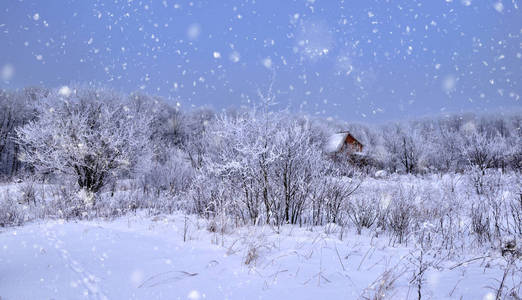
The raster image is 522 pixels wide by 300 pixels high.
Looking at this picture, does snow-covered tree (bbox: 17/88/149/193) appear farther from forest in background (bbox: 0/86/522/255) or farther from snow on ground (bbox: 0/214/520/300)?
snow on ground (bbox: 0/214/520/300)

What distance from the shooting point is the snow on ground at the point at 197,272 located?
1.61m

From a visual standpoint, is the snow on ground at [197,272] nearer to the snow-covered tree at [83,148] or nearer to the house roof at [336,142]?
the snow-covered tree at [83,148]

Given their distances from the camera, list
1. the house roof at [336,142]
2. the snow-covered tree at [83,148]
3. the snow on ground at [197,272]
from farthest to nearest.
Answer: the house roof at [336,142]
the snow-covered tree at [83,148]
the snow on ground at [197,272]

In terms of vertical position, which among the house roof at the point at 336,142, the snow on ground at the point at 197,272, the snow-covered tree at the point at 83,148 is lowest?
the snow on ground at the point at 197,272

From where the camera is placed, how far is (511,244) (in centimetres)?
296

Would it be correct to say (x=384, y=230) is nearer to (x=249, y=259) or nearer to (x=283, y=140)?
(x=283, y=140)

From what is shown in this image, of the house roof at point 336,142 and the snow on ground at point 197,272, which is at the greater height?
the house roof at point 336,142

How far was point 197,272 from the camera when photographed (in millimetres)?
1927

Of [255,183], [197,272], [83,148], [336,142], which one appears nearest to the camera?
[197,272]

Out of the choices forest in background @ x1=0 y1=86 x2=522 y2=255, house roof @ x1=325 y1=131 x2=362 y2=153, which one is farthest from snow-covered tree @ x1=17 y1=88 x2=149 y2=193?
house roof @ x1=325 y1=131 x2=362 y2=153

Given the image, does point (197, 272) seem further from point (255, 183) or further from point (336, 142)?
point (336, 142)

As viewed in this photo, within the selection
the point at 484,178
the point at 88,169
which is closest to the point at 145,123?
the point at 88,169

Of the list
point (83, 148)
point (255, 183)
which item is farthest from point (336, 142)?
point (255, 183)

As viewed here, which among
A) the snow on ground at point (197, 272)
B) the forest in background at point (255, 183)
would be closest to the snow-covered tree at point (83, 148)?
the forest in background at point (255, 183)
